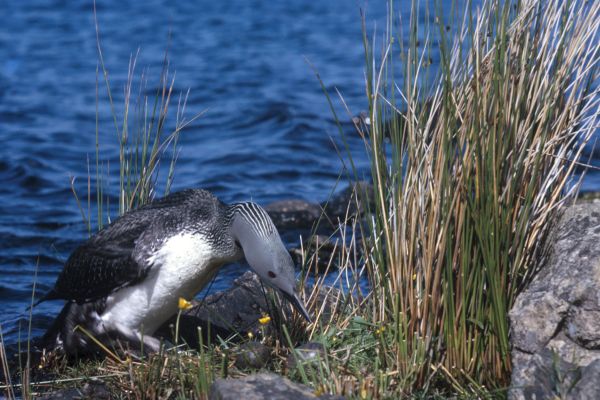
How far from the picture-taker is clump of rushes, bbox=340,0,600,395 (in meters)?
4.41

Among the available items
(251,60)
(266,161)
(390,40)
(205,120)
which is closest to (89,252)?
(390,40)

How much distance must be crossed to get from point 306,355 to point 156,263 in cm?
102

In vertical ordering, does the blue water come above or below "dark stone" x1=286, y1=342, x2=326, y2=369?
below

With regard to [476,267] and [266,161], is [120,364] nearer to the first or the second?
[476,267]

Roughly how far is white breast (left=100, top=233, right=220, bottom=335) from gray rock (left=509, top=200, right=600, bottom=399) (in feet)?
5.28

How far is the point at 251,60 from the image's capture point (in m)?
14.6

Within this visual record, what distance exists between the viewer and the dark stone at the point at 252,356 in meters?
4.82

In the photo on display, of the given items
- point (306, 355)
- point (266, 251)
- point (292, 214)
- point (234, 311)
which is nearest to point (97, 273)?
point (234, 311)

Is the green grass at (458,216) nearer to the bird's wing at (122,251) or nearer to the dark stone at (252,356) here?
the dark stone at (252,356)

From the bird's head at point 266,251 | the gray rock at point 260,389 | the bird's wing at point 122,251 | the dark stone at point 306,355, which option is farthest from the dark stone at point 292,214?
the gray rock at point 260,389

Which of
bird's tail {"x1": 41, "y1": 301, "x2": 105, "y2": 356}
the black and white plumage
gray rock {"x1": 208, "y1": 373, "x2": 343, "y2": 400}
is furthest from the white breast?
gray rock {"x1": 208, "y1": 373, "x2": 343, "y2": 400}

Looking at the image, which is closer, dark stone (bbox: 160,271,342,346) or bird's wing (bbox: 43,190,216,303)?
bird's wing (bbox: 43,190,216,303)

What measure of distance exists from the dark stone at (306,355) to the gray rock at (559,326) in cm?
82

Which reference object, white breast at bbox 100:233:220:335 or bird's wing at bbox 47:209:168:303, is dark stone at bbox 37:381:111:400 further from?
bird's wing at bbox 47:209:168:303
